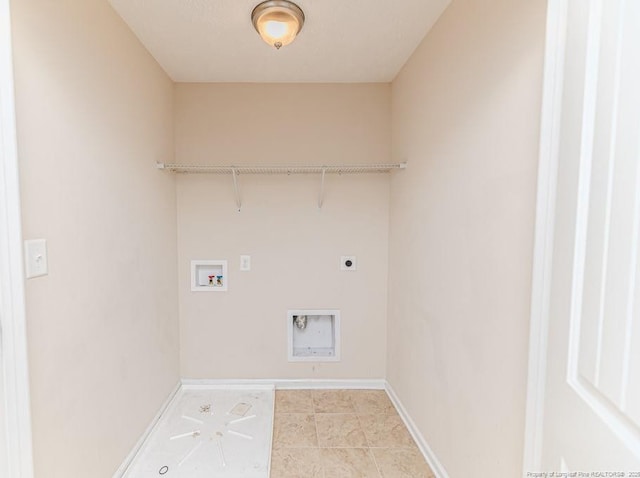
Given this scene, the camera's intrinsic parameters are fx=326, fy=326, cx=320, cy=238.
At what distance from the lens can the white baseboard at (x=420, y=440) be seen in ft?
5.57

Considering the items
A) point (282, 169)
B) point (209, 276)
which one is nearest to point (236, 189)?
point (282, 169)

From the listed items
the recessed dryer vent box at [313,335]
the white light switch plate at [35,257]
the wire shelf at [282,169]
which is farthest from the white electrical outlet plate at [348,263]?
the white light switch plate at [35,257]

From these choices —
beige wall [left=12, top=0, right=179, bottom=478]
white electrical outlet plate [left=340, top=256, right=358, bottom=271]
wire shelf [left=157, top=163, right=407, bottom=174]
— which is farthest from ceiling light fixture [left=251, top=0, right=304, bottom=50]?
white electrical outlet plate [left=340, top=256, right=358, bottom=271]

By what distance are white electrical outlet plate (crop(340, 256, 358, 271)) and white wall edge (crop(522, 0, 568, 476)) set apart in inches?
63.9

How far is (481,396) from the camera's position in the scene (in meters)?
1.34

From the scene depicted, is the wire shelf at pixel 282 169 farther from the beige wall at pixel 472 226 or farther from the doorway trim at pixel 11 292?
the doorway trim at pixel 11 292

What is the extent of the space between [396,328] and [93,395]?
1.84 meters

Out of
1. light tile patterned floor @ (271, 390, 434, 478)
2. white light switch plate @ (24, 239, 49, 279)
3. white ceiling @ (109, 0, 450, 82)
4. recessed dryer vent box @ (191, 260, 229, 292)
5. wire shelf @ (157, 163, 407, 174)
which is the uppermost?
white ceiling @ (109, 0, 450, 82)

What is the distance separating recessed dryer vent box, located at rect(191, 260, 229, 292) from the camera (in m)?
2.54

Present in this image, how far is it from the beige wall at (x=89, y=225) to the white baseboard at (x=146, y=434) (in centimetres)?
4

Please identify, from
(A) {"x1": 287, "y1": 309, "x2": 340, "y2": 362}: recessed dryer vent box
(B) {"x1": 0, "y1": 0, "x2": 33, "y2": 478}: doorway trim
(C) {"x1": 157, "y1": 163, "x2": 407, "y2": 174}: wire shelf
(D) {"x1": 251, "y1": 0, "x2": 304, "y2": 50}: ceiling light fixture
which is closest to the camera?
(B) {"x1": 0, "y1": 0, "x2": 33, "y2": 478}: doorway trim

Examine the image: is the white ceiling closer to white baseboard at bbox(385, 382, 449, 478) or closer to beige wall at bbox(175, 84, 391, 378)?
beige wall at bbox(175, 84, 391, 378)

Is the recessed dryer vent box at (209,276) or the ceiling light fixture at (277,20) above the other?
the ceiling light fixture at (277,20)

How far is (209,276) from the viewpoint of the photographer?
2572 mm
